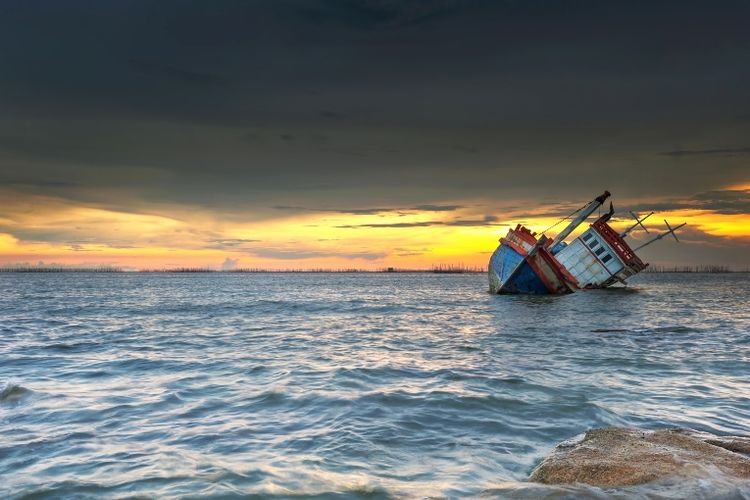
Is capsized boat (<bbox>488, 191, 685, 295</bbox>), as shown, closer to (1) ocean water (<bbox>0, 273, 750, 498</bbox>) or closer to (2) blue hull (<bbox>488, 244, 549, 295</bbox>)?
(2) blue hull (<bbox>488, 244, 549, 295</bbox>)

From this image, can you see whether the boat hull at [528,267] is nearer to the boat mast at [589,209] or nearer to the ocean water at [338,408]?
the boat mast at [589,209]

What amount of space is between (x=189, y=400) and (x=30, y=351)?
9.02 m

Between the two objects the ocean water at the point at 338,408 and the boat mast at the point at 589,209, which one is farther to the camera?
the boat mast at the point at 589,209

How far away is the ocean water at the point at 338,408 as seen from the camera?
5434mm

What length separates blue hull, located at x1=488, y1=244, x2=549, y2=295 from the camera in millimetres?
36875

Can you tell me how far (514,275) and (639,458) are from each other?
1309 inches

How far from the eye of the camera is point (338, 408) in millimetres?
8414

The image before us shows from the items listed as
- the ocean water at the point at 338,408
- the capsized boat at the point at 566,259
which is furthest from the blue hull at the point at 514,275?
the ocean water at the point at 338,408

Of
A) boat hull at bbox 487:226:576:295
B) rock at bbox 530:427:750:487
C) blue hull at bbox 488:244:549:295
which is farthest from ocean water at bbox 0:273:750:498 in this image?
blue hull at bbox 488:244:549:295

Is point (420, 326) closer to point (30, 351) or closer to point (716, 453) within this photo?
point (30, 351)

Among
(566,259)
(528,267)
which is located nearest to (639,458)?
(528,267)

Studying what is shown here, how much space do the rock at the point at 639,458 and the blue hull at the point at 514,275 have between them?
31.2 meters

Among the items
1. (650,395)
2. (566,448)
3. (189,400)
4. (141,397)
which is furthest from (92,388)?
(650,395)

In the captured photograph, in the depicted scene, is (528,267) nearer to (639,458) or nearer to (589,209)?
(589,209)
